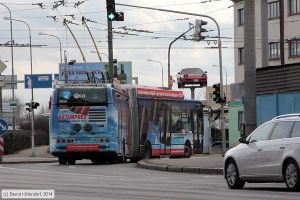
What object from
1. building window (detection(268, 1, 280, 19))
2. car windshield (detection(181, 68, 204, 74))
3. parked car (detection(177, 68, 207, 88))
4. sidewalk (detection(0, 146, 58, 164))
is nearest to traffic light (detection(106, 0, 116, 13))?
sidewalk (detection(0, 146, 58, 164))

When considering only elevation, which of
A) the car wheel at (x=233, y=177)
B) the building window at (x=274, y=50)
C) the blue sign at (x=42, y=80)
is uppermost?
the building window at (x=274, y=50)

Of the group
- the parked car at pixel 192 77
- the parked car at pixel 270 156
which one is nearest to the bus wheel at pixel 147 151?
the parked car at pixel 270 156

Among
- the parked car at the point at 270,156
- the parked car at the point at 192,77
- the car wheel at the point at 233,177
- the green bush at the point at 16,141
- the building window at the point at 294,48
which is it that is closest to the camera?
the parked car at the point at 270,156

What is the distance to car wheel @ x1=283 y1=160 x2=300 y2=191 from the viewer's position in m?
16.8

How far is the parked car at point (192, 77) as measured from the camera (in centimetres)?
7412

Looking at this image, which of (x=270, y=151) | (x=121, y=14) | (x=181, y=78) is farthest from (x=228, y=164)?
(x=181, y=78)

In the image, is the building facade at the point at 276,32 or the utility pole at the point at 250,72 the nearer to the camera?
the utility pole at the point at 250,72

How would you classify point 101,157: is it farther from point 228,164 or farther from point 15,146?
point 15,146

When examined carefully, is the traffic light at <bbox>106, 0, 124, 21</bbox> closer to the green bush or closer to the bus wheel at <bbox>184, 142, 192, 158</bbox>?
the bus wheel at <bbox>184, 142, 192, 158</bbox>

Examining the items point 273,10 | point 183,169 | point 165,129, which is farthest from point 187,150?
point 273,10

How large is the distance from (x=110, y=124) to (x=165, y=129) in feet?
17.7

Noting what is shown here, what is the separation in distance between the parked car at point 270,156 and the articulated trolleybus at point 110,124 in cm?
1480

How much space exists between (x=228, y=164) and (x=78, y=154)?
15.7 m

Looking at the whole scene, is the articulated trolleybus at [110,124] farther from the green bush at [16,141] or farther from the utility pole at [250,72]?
the green bush at [16,141]
